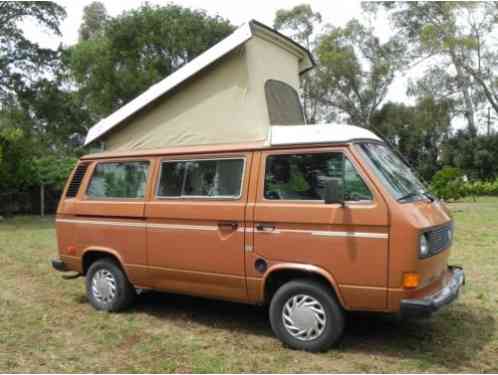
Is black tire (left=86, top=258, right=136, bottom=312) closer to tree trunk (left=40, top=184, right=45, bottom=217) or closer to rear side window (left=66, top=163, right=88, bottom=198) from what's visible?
rear side window (left=66, top=163, right=88, bottom=198)

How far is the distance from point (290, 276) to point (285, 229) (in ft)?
1.74

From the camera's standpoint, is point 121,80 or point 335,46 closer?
point 121,80

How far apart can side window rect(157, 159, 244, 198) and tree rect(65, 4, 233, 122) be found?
22880 millimetres

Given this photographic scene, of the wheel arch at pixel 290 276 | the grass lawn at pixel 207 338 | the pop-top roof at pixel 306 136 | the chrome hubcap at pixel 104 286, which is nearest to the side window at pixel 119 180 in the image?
the pop-top roof at pixel 306 136

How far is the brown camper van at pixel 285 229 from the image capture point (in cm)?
455

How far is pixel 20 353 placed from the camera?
5.01 meters

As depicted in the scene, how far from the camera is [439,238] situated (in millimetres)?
4844

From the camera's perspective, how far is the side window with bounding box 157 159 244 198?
17.7ft

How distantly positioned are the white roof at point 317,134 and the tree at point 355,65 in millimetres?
29453

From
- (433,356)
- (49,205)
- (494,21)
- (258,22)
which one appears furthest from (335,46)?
(433,356)

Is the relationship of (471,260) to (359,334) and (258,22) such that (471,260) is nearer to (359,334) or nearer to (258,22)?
(359,334)

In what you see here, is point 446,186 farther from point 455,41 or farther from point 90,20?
point 90,20

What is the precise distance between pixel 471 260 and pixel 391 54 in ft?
87.9

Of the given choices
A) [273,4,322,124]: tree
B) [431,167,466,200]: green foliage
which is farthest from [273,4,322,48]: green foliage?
[431,167,466,200]: green foliage
